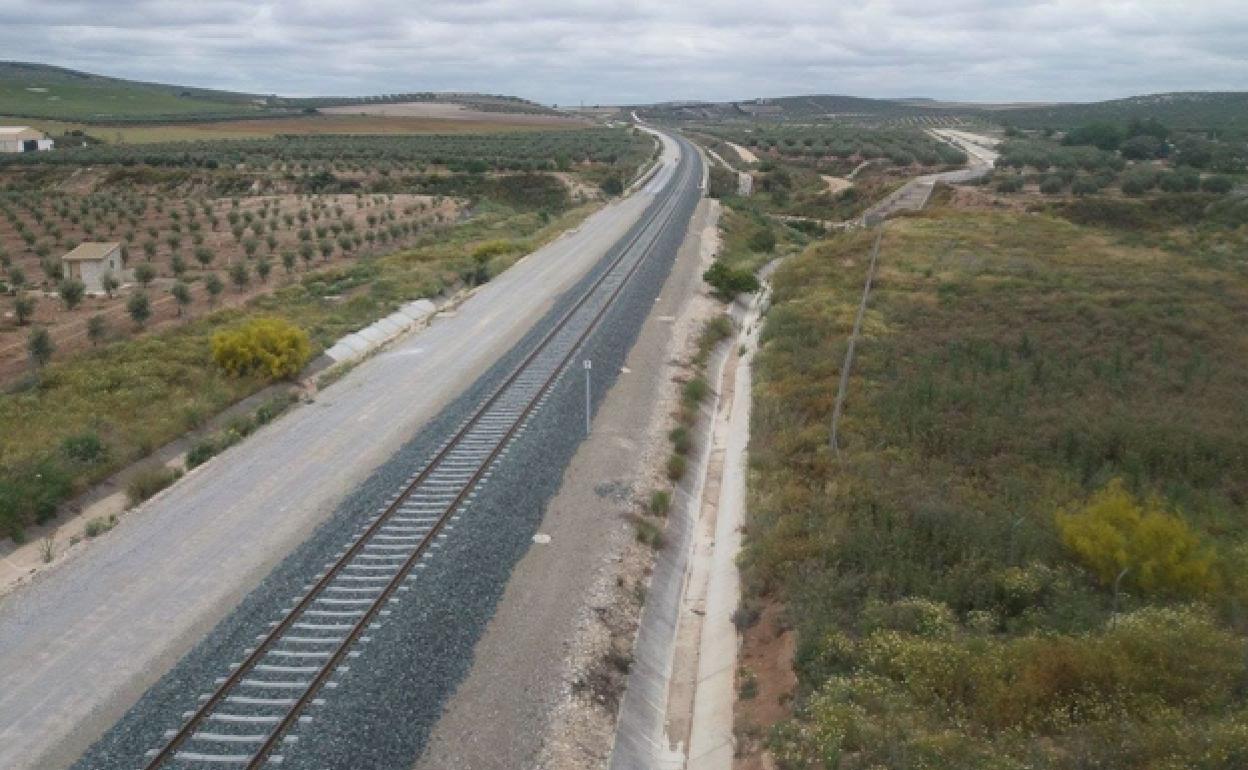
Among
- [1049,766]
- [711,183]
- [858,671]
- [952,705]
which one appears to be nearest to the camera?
[1049,766]

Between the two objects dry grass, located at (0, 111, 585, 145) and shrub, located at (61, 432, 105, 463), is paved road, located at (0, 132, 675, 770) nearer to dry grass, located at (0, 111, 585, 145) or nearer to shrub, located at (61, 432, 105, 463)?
shrub, located at (61, 432, 105, 463)

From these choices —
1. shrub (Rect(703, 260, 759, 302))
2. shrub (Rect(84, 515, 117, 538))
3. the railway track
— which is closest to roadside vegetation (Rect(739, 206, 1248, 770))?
the railway track

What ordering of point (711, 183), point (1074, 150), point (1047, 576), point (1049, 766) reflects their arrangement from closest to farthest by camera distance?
point (1049, 766)
point (1047, 576)
point (711, 183)
point (1074, 150)


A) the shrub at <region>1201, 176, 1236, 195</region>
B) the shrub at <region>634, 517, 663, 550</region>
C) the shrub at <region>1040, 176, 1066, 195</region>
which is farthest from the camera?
the shrub at <region>1040, 176, 1066, 195</region>

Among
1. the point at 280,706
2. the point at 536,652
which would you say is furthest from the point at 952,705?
the point at 280,706

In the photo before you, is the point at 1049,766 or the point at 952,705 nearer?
the point at 1049,766

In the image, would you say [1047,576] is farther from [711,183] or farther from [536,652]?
[711,183]

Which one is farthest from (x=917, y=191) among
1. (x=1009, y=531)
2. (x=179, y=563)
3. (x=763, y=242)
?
(x=179, y=563)
